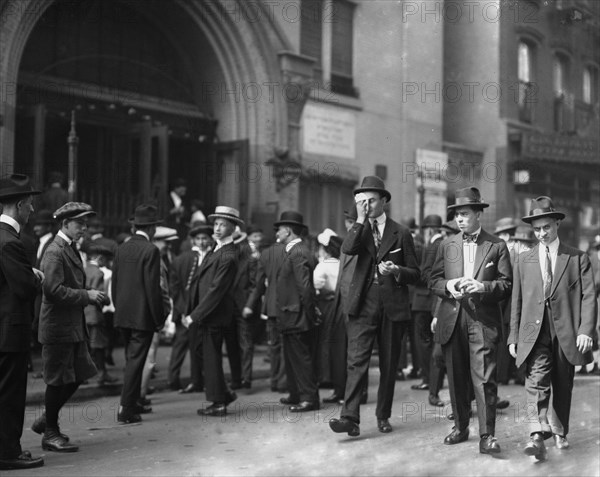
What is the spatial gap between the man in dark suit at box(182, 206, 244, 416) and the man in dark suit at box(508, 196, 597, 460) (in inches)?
117

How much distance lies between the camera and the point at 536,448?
719cm

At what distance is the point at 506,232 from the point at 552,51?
15645 millimetres

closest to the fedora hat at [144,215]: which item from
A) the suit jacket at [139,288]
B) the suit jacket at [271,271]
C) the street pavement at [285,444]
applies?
the suit jacket at [139,288]

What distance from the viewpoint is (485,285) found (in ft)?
24.9

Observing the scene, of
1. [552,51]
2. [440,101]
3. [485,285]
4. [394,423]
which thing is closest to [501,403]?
[394,423]

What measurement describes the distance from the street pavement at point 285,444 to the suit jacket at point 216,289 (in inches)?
38.9

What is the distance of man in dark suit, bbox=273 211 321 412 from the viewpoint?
9.57 m

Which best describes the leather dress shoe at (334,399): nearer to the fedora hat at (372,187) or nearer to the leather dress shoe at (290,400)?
the leather dress shoe at (290,400)

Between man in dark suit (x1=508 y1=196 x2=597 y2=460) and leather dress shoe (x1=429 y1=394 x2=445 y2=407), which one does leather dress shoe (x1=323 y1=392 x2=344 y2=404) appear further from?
man in dark suit (x1=508 y1=196 x2=597 y2=460)

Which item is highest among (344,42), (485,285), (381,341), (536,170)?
(344,42)

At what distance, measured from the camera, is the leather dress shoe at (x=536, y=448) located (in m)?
7.18

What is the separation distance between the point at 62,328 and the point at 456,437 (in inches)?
132

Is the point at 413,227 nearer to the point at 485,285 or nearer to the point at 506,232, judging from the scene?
the point at 506,232

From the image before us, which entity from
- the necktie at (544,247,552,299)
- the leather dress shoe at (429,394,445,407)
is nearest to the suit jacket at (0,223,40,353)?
the necktie at (544,247,552,299)
